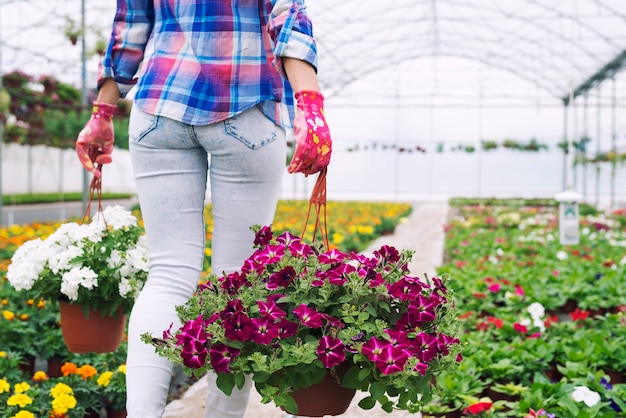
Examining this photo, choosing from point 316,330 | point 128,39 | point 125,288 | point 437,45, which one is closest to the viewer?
point 316,330

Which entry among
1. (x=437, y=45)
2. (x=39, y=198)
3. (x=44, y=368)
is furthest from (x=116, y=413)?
(x=437, y=45)

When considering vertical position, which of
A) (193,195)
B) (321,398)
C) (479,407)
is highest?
(193,195)

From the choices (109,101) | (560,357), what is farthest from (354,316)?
(560,357)

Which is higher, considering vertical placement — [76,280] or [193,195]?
[193,195]

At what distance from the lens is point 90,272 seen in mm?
1783

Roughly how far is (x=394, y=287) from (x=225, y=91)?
19.4 inches

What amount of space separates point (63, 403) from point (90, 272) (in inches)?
14.3

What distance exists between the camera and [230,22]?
4.51 ft

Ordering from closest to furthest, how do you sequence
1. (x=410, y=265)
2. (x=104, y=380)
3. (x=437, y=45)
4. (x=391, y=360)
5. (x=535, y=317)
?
1. (x=391, y=360)
2. (x=104, y=380)
3. (x=535, y=317)
4. (x=410, y=265)
5. (x=437, y=45)

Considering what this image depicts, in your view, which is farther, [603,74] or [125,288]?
[603,74]

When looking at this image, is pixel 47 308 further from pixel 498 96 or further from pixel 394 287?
pixel 498 96

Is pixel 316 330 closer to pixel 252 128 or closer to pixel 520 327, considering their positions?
→ pixel 252 128

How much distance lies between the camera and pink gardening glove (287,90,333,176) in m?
1.22

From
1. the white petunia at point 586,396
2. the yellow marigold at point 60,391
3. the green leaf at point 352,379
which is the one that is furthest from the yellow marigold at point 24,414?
the white petunia at point 586,396
